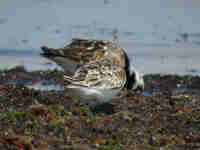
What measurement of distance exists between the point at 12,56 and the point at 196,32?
8.24m

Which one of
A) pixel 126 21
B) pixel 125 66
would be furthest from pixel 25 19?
pixel 125 66

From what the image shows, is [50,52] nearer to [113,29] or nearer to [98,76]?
[98,76]

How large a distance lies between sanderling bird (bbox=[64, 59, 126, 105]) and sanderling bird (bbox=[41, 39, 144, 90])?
296 millimetres

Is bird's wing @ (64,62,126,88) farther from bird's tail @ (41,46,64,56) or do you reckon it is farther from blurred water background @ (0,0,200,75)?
blurred water background @ (0,0,200,75)

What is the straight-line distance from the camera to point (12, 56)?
1541 centimetres

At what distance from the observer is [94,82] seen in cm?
737

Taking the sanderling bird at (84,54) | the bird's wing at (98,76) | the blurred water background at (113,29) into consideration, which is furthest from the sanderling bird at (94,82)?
the blurred water background at (113,29)

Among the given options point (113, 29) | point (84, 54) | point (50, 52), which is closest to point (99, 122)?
point (50, 52)

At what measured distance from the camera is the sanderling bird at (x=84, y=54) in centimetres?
798

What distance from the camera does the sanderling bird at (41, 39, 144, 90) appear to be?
7.98 m

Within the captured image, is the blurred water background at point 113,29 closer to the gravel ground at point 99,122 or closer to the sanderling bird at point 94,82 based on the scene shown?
the gravel ground at point 99,122

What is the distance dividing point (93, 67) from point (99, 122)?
3.07 ft

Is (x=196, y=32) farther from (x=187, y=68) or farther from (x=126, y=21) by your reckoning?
(x=187, y=68)

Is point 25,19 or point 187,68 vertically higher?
→ point 25,19
